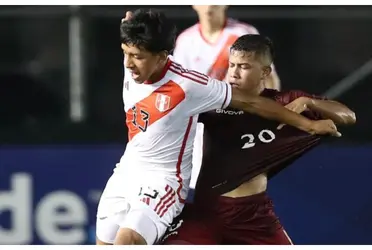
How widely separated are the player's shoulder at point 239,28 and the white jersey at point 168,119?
6.45ft

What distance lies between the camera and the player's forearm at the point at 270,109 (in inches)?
197

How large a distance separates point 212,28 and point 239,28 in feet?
0.51

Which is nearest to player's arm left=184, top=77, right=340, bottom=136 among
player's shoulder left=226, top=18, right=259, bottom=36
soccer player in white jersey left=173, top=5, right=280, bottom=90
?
soccer player in white jersey left=173, top=5, right=280, bottom=90

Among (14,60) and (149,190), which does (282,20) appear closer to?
(14,60)

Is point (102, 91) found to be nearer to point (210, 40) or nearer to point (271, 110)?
point (210, 40)

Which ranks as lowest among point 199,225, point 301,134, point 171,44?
point 199,225

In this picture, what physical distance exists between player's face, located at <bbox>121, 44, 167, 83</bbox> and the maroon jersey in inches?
15.8

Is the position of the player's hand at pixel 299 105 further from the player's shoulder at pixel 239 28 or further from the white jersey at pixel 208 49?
the player's shoulder at pixel 239 28

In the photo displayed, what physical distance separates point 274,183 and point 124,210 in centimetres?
227

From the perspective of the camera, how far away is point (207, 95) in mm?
5000

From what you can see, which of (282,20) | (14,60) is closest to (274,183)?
(282,20)

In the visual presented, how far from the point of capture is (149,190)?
505 cm

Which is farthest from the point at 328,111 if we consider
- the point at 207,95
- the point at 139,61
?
the point at 139,61

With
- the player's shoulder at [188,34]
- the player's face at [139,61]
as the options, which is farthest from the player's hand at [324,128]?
the player's shoulder at [188,34]
